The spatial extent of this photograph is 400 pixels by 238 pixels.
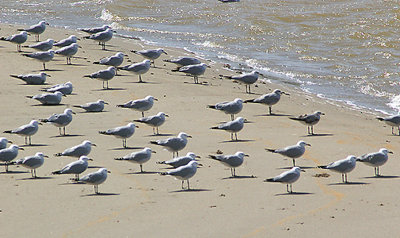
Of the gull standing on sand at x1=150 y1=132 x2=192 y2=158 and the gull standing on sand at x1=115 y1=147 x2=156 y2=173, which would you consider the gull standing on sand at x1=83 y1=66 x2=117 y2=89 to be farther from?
the gull standing on sand at x1=115 y1=147 x2=156 y2=173

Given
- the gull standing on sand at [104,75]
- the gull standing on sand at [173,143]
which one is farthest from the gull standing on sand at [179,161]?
the gull standing on sand at [104,75]

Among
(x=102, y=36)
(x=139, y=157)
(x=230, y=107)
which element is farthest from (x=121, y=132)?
(x=102, y=36)

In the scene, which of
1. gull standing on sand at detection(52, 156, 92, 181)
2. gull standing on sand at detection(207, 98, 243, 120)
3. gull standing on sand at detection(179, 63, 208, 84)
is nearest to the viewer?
gull standing on sand at detection(52, 156, 92, 181)

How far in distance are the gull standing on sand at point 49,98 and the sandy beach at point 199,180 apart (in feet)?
0.97

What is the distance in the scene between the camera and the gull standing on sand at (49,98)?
20.2 m

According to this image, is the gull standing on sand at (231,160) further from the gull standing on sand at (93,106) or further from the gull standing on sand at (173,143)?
the gull standing on sand at (93,106)

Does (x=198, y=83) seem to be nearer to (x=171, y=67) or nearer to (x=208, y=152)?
(x=171, y=67)

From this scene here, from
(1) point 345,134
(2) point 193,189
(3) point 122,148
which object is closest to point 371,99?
(1) point 345,134

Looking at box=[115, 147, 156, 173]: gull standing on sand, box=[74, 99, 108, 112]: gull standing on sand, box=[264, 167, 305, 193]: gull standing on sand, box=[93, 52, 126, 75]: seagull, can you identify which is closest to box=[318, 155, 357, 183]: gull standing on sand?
box=[264, 167, 305, 193]: gull standing on sand

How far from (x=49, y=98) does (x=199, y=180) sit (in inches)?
287

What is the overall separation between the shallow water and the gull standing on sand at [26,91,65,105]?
9.13 m

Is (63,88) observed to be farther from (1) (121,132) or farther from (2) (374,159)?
(2) (374,159)

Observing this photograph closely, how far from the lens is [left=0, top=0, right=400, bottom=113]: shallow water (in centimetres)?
2797

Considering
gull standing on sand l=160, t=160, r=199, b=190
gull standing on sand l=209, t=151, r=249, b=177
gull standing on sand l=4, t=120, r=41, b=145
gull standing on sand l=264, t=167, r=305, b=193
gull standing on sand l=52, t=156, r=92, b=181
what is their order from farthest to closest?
gull standing on sand l=4, t=120, r=41, b=145 < gull standing on sand l=209, t=151, r=249, b=177 < gull standing on sand l=52, t=156, r=92, b=181 < gull standing on sand l=160, t=160, r=199, b=190 < gull standing on sand l=264, t=167, r=305, b=193
